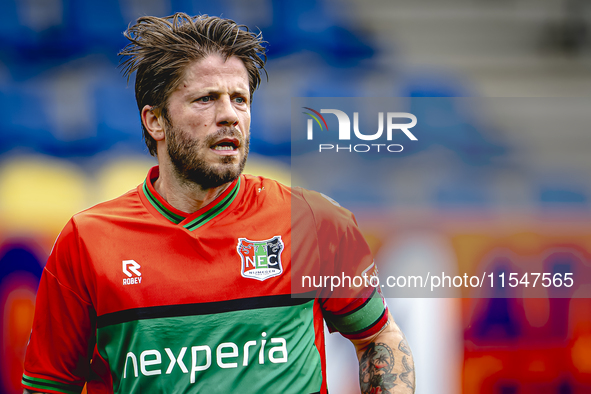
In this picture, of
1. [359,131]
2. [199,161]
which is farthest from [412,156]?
[199,161]

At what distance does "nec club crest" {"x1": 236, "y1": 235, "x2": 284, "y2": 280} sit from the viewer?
1.45 metres

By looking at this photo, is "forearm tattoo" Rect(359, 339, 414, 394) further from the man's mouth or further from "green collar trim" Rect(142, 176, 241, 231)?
the man's mouth

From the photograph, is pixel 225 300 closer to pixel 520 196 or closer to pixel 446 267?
pixel 446 267

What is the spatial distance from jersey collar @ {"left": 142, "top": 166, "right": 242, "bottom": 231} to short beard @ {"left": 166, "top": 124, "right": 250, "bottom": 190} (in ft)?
0.20

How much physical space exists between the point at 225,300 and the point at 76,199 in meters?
1.10

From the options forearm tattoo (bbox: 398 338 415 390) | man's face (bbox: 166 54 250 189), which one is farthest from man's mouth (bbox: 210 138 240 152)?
forearm tattoo (bbox: 398 338 415 390)

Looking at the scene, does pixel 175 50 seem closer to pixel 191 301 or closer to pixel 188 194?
pixel 188 194

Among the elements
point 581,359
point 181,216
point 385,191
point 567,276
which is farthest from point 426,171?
point 181,216

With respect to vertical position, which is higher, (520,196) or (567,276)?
(520,196)

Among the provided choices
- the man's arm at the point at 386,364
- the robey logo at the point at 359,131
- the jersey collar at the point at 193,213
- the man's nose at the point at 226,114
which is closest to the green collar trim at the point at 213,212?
the jersey collar at the point at 193,213

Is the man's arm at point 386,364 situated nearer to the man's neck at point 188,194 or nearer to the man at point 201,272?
the man at point 201,272

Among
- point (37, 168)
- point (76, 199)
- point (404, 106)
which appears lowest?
point (76, 199)

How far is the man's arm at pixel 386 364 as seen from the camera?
150 centimetres

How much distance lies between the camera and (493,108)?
239 cm
